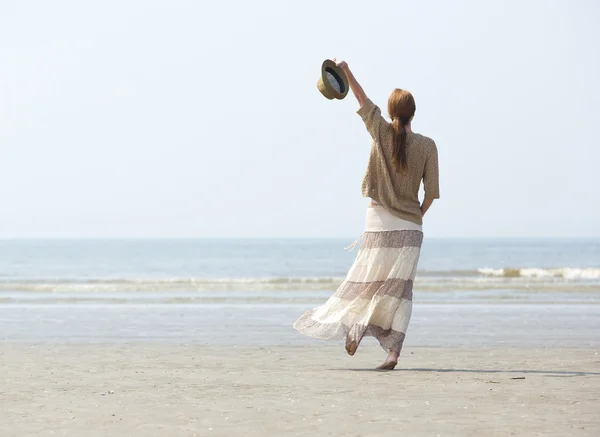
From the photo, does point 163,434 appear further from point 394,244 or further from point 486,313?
point 486,313

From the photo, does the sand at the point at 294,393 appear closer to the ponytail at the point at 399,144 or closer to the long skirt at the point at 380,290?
the long skirt at the point at 380,290

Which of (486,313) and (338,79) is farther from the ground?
(338,79)

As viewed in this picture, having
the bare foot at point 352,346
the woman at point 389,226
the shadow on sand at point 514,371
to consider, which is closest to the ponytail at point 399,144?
the woman at point 389,226

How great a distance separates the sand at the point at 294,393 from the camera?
13.2 feet

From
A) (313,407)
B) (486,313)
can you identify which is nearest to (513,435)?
(313,407)

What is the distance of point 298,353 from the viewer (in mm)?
7402

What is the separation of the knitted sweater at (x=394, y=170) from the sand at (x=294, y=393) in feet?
3.66

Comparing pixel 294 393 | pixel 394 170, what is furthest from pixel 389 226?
pixel 294 393

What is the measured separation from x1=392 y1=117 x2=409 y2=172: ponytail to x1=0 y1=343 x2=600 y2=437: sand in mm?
1361

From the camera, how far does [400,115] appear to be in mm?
6168

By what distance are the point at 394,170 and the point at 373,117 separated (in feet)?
1.24

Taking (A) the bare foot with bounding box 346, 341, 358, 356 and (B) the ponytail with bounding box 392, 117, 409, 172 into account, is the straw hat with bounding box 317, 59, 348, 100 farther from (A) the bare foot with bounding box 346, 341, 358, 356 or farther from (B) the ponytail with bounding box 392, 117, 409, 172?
(A) the bare foot with bounding box 346, 341, 358, 356

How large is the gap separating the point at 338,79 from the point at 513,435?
3084 mm

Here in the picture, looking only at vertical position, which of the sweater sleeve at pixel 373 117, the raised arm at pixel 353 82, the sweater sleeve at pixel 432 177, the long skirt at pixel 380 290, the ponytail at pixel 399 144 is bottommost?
the long skirt at pixel 380 290
